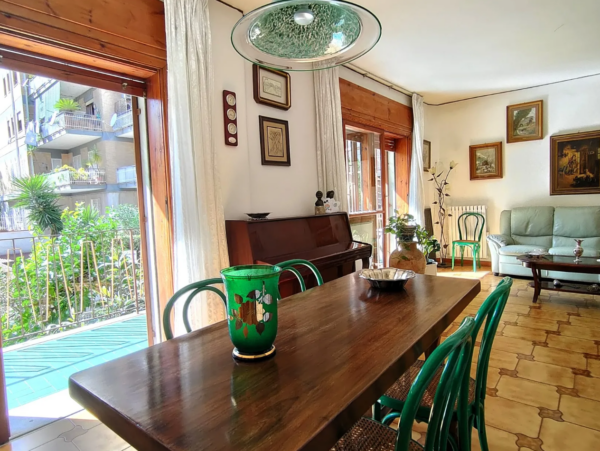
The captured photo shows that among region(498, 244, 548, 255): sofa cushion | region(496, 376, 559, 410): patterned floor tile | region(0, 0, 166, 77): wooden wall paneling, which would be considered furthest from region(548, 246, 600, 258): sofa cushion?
region(0, 0, 166, 77): wooden wall paneling

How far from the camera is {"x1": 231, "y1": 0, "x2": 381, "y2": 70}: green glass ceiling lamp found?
1227 millimetres

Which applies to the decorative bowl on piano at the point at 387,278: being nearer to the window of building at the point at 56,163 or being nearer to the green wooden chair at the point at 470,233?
the window of building at the point at 56,163

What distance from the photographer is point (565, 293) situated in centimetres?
412

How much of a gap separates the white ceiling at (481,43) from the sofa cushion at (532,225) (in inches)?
71.8

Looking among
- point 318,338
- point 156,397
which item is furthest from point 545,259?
point 156,397

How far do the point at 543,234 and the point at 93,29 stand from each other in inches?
218

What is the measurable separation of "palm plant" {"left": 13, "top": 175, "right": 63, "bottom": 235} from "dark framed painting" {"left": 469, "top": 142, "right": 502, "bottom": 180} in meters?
5.71

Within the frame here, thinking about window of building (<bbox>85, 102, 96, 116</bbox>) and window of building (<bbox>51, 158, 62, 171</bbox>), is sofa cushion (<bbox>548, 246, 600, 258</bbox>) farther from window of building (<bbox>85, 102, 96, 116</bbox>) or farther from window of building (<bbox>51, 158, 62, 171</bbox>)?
window of building (<bbox>51, 158, 62, 171</bbox>)

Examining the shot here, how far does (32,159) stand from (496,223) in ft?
19.8

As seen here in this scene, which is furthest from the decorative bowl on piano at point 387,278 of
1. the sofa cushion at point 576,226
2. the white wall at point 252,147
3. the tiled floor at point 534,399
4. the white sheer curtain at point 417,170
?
the sofa cushion at point 576,226

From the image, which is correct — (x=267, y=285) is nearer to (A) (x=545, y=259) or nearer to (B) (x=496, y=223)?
(A) (x=545, y=259)

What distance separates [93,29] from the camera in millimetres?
1961

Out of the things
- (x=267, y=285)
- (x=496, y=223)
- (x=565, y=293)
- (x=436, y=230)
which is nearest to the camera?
(x=267, y=285)

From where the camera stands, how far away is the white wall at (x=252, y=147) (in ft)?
8.59
